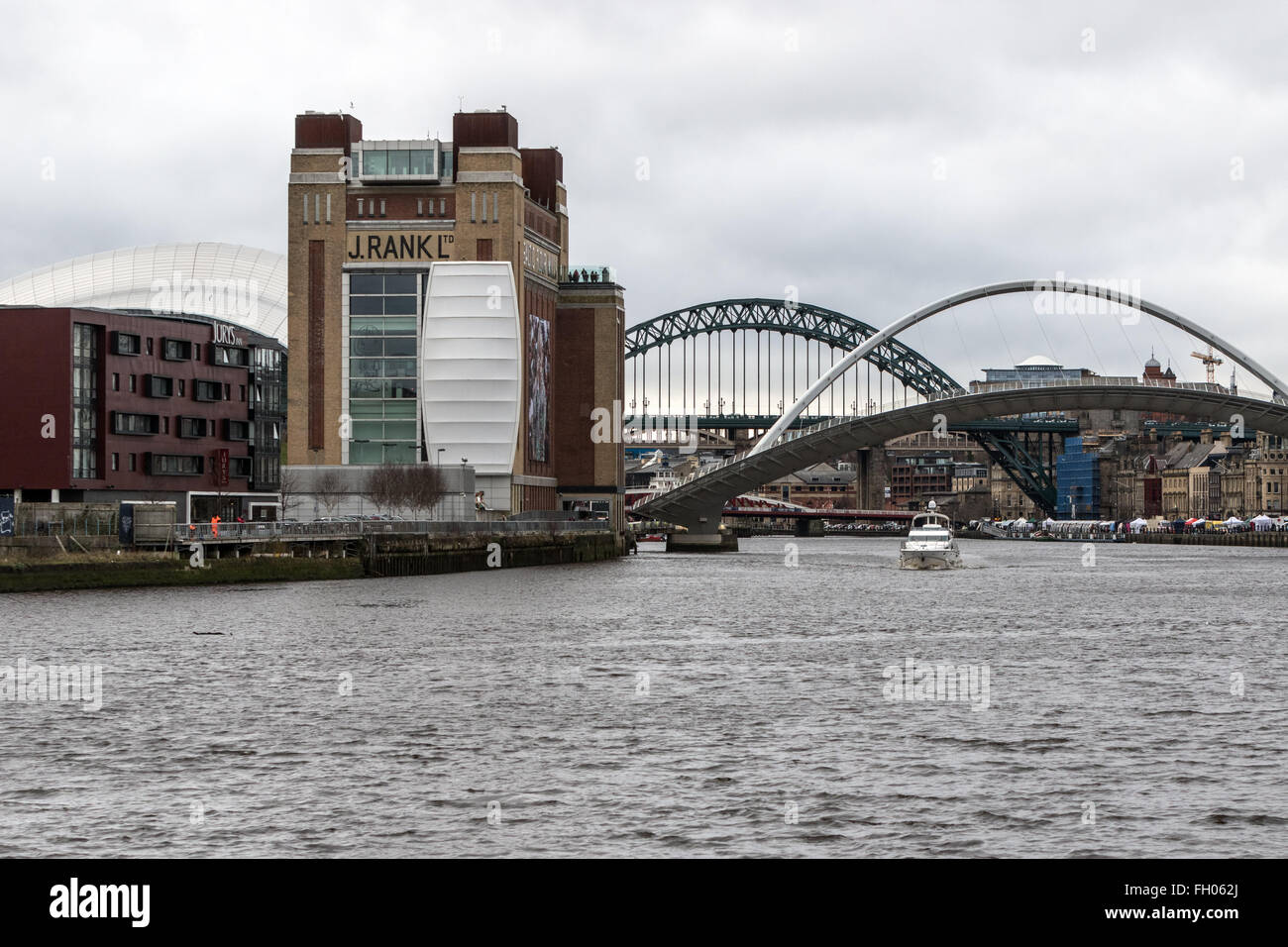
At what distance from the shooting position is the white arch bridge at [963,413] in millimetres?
127688

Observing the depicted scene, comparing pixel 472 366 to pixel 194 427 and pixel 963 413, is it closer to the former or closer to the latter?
pixel 194 427

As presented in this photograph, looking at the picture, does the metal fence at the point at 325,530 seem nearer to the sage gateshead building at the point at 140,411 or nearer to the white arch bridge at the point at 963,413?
the sage gateshead building at the point at 140,411

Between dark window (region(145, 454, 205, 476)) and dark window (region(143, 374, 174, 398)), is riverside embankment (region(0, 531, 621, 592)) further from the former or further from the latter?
dark window (region(143, 374, 174, 398))

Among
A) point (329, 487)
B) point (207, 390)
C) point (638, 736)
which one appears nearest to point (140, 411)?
point (207, 390)

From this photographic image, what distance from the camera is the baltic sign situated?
11706 centimetres

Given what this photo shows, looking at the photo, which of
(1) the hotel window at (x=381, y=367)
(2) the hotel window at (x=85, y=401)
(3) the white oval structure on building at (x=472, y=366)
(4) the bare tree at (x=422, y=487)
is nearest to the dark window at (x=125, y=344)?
(2) the hotel window at (x=85, y=401)

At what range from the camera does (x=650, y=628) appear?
50.8 metres

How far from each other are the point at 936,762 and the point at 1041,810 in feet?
11.8

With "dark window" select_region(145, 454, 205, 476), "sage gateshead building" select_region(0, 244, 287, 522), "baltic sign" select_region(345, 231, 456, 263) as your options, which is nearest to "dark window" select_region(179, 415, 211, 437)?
"sage gateshead building" select_region(0, 244, 287, 522)

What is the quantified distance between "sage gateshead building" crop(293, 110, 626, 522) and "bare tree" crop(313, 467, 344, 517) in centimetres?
54

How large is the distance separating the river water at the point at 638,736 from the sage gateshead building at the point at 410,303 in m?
62.0

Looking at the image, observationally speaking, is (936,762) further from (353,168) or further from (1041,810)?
(353,168)

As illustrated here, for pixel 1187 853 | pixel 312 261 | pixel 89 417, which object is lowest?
pixel 1187 853

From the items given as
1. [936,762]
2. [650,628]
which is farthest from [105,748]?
[650,628]
